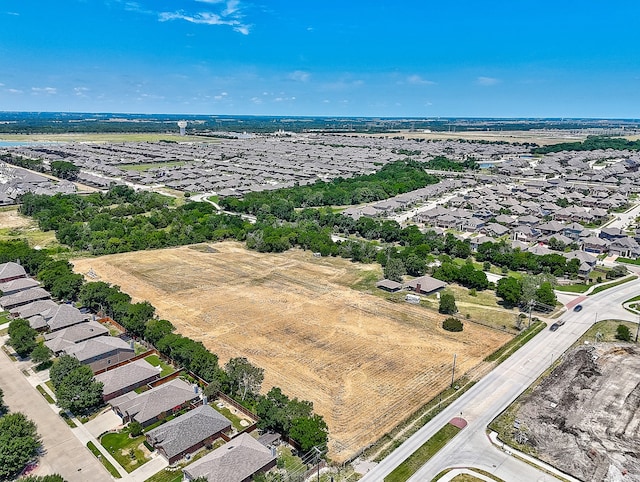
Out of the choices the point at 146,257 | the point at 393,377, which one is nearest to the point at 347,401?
the point at 393,377

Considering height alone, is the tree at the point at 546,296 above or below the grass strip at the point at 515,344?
above

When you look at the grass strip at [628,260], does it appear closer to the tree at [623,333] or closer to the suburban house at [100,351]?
the tree at [623,333]

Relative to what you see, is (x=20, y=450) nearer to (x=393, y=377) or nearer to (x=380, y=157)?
(x=393, y=377)

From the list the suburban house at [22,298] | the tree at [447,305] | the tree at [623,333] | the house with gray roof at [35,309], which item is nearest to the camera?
the tree at [623,333]

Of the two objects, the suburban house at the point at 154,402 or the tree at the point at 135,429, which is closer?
the tree at the point at 135,429

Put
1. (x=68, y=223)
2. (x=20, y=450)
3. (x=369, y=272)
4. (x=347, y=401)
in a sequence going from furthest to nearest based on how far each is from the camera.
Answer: (x=68, y=223)
(x=369, y=272)
(x=347, y=401)
(x=20, y=450)

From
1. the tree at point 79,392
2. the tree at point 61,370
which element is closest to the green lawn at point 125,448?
the tree at point 79,392
